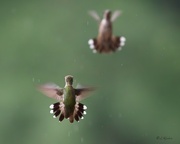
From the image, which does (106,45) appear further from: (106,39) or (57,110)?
(57,110)

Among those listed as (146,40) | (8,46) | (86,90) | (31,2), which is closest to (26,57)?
(8,46)

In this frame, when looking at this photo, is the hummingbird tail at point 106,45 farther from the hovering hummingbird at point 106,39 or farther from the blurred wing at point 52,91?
the blurred wing at point 52,91

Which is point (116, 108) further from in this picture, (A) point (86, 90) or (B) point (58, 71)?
(A) point (86, 90)

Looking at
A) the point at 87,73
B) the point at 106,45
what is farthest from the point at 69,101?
the point at 87,73

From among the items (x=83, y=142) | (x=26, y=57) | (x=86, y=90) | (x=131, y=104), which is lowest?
(x=86, y=90)

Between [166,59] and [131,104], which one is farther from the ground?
[166,59]

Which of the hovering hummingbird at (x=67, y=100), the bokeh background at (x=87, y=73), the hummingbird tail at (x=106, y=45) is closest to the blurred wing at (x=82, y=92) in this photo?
the hovering hummingbird at (x=67, y=100)

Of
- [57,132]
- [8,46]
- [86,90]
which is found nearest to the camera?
[86,90]

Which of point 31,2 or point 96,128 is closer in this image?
point 96,128
